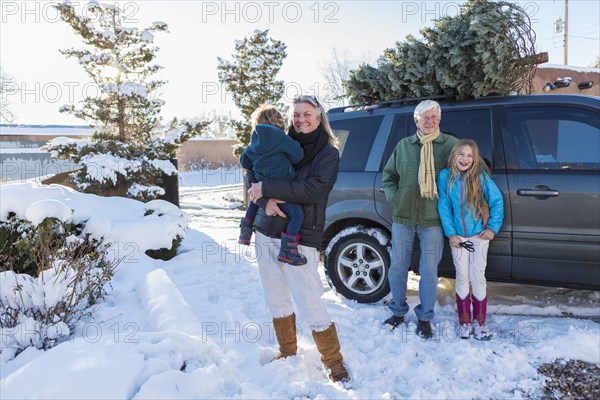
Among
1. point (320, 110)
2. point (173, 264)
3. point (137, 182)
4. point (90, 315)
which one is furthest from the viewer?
point (137, 182)

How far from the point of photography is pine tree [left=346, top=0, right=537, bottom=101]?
12.8 feet

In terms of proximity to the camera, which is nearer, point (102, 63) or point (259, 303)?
point (259, 303)

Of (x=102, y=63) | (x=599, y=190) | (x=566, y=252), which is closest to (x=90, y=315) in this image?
(x=566, y=252)

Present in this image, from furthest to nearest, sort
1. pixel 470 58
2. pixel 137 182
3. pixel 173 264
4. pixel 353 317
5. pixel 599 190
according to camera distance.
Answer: pixel 137 182, pixel 173 264, pixel 470 58, pixel 353 317, pixel 599 190

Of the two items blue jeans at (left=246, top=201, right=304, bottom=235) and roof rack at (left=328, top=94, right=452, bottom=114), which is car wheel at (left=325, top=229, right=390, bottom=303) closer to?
roof rack at (left=328, top=94, right=452, bottom=114)

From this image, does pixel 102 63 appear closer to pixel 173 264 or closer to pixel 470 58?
pixel 173 264

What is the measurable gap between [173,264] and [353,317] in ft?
9.32

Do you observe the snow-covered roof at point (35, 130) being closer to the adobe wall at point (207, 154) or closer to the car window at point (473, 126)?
the adobe wall at point (207, 154)

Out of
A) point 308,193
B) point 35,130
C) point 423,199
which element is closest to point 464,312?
point 423,199

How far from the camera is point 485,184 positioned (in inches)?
130

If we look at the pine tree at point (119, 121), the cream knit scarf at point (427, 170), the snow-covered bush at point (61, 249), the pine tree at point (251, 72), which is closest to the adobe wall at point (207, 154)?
the pine tree at point (251, 72)

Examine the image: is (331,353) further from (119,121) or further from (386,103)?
(119,121)

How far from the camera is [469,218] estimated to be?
129 inches

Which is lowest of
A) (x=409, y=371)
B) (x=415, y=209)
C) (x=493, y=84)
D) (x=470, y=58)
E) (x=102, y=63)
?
(x=409, y=371)
